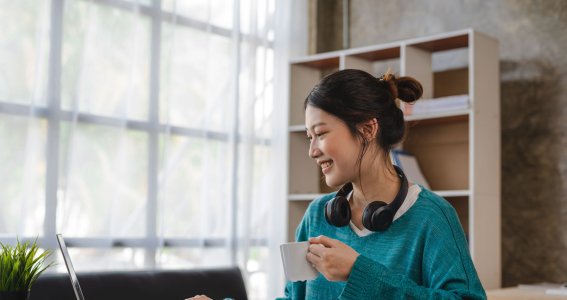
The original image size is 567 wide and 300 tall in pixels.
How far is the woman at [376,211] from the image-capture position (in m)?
1.53

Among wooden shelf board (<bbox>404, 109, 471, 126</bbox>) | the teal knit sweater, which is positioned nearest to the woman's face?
the teal knit sweater

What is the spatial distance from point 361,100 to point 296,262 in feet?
1.39

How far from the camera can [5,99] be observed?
3127 mm

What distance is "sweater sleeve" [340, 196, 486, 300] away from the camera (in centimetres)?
152

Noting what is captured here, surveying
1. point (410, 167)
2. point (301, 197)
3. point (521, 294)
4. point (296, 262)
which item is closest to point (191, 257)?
point (301, 197)

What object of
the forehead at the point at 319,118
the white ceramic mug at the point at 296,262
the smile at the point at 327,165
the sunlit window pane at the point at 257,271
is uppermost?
the forehead at the point at 319,118

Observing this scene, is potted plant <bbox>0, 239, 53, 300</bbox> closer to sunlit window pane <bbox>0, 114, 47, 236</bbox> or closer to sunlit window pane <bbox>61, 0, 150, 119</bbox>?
sunlit window pane <bbox>0, 114, 47, 236</bbox>

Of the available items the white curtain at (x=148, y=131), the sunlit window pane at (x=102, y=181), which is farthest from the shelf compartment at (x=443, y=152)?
the sunlit window pane at (x=102, y=181)

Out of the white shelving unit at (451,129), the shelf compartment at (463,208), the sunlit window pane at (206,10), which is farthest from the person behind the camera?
the sunlit window pane at (206,10)

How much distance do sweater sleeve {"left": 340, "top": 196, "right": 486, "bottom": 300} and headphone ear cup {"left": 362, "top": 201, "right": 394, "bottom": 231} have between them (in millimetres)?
83

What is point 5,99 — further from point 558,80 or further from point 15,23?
point 558,80

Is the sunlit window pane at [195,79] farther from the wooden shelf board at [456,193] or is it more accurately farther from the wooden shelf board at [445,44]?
the wooden shelf board at [456,193]

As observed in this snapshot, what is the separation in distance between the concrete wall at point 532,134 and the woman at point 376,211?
202 cm

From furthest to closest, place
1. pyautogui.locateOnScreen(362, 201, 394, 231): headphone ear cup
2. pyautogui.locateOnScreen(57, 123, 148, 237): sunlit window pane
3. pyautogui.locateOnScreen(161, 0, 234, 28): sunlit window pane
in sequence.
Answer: pyautogui.locateOnScreen(161, 0, 234, 28): sunlit window pane, pyautogui.locateOnScreen(57, 123, 148, 237): sunlit window pane, pyautogui.locateOnScreen(362, 201, 394, 231): headphone ear cup
